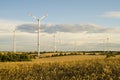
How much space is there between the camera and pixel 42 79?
27.9 metres

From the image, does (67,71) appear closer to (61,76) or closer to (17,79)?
(61,76)

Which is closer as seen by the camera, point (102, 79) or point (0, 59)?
point (102, 79)

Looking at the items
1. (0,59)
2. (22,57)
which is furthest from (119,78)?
(22,57)

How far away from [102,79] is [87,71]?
433 cm

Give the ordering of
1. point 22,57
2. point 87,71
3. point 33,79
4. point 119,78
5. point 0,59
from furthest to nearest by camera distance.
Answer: point 22,57, point 0,59, point 87,71, point 33,79, point 119,78

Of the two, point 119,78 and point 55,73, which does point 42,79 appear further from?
point 119,78

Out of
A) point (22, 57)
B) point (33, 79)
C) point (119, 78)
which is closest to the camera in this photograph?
point (119, 78)

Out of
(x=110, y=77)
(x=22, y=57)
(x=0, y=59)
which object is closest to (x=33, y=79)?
(x=110, y=77)

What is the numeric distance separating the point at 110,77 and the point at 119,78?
96cm

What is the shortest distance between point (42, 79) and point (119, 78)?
6.82 meters

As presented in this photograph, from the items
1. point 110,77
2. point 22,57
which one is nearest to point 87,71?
point 110,77

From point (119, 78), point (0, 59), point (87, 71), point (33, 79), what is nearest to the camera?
point (119, 78)

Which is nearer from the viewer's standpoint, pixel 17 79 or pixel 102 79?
pixel 102 79

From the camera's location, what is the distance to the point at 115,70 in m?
28.2
